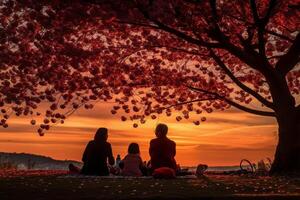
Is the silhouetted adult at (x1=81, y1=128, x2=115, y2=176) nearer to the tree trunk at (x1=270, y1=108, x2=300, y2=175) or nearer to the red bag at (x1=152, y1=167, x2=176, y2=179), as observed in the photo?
the red bag at (x1=152, y1=167, x2=176, y2=179)

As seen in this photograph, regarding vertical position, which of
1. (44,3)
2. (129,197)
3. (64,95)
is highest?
(44,3)

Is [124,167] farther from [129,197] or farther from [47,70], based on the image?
[129,197]

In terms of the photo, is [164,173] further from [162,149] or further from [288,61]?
[288,61]

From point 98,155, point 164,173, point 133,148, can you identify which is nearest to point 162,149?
point 164,173

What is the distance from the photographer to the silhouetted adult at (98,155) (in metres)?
21.3

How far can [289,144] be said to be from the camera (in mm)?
26516

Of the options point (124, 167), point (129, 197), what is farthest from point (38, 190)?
point (124, 167)

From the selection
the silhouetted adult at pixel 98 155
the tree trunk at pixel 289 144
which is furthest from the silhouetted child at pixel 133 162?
the tree trunk at pixel 289 144

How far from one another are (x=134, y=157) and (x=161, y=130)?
7.20 feet

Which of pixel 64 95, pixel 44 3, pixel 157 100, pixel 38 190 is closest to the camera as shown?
pixel 38 190

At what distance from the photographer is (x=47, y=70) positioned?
90.6 ft

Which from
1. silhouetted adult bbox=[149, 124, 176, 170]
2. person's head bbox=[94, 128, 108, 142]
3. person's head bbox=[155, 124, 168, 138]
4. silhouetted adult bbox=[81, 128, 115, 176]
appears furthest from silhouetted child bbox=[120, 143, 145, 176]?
person's head bbox=[155, 124, 168, 138]

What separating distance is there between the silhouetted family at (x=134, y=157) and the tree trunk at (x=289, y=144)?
21.2 feet

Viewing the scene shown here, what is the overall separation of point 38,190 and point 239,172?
1622 cm
